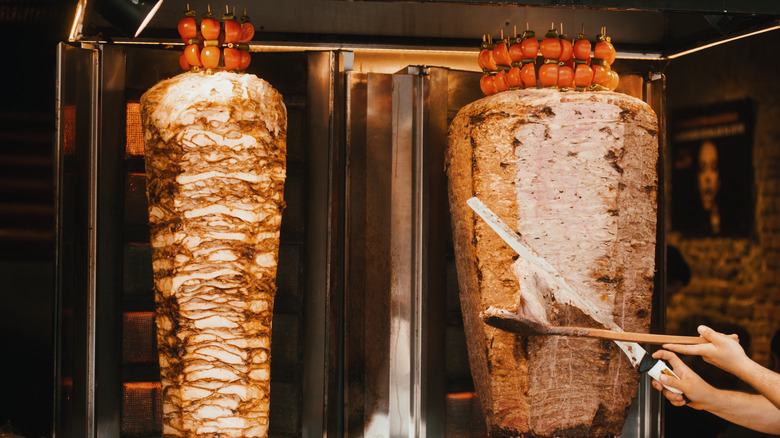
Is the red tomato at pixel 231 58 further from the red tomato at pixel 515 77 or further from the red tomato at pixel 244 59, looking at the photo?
the red tomato at pixel 515 77

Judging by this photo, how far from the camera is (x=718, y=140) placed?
346cm

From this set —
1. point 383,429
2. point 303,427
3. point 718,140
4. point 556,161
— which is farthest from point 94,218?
point 718,140

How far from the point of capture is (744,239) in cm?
340

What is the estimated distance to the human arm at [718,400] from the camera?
2217 millimetres

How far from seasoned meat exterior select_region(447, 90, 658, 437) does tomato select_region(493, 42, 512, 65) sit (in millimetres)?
227

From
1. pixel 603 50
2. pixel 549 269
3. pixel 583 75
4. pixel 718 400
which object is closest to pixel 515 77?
pixel 583 75

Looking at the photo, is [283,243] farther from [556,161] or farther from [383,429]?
[556,161]

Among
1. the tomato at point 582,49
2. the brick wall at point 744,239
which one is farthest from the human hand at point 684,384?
the brick wall at point 744,239

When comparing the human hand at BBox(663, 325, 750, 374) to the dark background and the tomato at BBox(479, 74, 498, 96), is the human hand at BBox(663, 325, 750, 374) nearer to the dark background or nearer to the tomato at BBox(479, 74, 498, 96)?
the tomato at BBox(479, 74, 498, 96)

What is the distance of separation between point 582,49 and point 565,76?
0.14 m

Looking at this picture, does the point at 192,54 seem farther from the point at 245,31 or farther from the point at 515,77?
the point at 515,77

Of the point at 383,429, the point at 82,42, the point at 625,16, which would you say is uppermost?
the point at 625,16

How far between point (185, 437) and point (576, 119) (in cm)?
201

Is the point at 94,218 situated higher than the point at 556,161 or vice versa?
the point at 556,161
